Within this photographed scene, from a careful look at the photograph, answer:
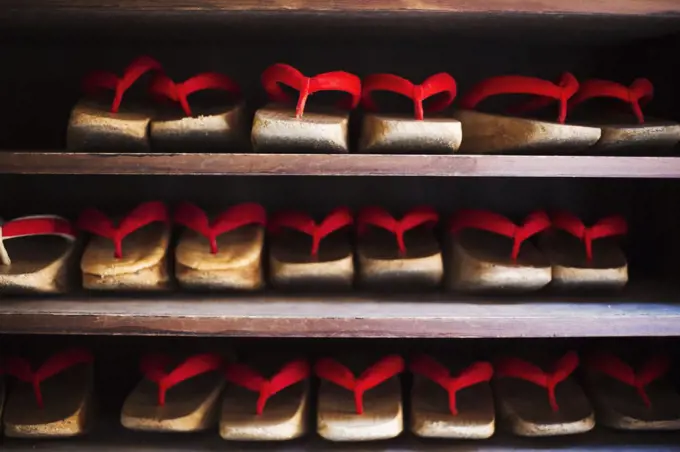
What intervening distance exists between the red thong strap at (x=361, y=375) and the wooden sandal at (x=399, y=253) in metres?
0.11

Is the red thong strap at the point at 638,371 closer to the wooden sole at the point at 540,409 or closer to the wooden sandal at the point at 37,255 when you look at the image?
the wooden sole at the point at 540,409

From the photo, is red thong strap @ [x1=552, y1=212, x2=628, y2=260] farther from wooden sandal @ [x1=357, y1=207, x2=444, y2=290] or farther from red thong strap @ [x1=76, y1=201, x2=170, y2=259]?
red thong strap @ [x1=76, y1=201, x2=170, y2=259]

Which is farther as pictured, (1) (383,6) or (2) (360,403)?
(2) (360,403)

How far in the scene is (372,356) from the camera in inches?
40.6

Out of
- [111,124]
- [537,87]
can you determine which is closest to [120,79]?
[111,124]

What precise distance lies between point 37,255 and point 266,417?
400 millimetres

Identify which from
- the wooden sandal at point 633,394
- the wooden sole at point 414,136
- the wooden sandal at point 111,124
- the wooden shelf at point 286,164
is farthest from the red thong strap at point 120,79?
the wooden sandal at point 633,394

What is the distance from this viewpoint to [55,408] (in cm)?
91

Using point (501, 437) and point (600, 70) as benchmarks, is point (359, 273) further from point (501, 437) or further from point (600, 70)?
point (600, 70)

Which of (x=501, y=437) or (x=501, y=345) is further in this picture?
(x=501, y=345)

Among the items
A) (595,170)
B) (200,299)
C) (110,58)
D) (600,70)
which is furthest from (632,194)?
(110,58)

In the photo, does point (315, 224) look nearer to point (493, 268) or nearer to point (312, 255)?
point (312, 255)

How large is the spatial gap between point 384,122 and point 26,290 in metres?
0.52

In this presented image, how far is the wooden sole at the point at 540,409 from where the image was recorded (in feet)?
2.93
